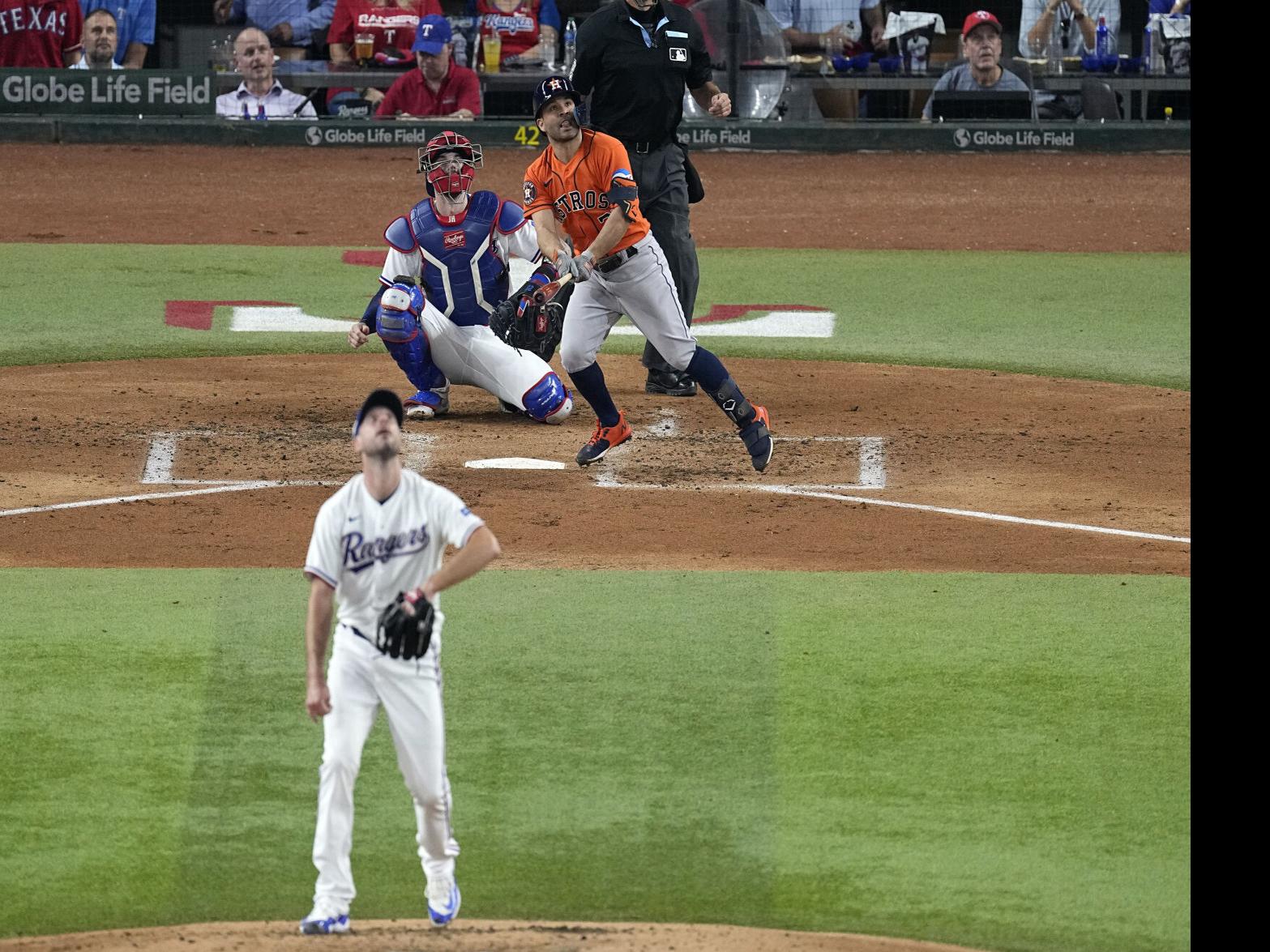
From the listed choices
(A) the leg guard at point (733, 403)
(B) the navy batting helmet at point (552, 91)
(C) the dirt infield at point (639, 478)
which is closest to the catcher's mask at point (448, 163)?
(B) the navy batting helmet at point (552, 91)

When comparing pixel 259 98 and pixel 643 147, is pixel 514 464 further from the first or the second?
pixel 259 98

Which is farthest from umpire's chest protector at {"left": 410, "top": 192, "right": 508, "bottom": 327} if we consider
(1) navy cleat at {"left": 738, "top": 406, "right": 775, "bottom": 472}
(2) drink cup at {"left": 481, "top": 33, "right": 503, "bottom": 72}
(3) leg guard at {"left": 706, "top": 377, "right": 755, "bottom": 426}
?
(2) drink cup at {"left": 481, "top": 33, "right": 503, "bottom": 72}

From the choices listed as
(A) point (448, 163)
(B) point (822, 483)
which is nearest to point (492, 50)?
(A) point (448, 163)

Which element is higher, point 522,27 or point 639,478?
point 522,27

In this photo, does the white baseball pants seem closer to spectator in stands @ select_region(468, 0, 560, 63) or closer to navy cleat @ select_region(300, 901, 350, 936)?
navy cleat @ select_region(300, 901, 350, 936)

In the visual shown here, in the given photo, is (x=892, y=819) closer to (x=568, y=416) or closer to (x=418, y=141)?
(x=568, y=416)

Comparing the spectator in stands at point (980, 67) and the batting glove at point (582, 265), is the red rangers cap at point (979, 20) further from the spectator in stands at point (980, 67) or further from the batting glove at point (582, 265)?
the batting glove at point (582, 265)

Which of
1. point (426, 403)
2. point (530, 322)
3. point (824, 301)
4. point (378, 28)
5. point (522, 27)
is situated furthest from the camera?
point (522, 27)
